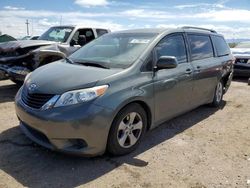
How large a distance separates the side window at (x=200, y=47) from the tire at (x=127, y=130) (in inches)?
73.2

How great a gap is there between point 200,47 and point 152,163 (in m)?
2.79

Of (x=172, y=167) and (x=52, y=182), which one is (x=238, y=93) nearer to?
(x=172, y=167)

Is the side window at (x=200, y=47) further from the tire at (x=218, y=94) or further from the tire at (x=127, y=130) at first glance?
the tire at (x=127, y=130)

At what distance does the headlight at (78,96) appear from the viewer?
359 cm

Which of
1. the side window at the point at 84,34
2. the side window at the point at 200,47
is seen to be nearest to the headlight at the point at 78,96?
the side window at the point at 200,47

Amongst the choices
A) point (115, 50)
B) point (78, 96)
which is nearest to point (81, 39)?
point (115, 50)

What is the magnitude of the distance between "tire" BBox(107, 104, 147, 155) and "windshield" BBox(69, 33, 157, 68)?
0.66m

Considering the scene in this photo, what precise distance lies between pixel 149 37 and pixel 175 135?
162cm

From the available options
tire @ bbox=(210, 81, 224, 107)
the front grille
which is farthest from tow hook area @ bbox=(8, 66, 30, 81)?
tire @ bbox=(210, 81, 224, 107)

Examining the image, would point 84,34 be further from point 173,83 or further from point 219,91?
point 173,83

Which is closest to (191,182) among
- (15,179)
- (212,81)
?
(15,179)

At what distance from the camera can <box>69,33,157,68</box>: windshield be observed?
4.41 m

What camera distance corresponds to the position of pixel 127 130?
4.10 m

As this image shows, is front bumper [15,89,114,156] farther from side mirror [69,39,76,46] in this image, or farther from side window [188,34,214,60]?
side mirror [69,39,76,46]
